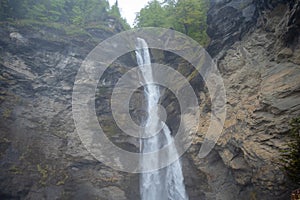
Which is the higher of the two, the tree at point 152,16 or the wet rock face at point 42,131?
the tree at point 152,16

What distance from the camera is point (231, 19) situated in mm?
14727

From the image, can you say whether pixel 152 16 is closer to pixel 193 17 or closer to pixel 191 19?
pixel 193 17

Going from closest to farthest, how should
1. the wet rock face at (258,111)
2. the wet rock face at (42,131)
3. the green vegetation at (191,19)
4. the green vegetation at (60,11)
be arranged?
the wet rock face at (258,111) < the wet rock face at (42,131) < the green vegetation at (60,11) < the green vegetation at (191,19)

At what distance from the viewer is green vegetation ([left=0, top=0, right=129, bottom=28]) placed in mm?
19684

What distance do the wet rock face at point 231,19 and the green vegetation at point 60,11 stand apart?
12.9 meters

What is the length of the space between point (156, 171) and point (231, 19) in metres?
10.8

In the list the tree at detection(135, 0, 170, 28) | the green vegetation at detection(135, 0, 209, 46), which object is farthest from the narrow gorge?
the tree at detection(135, 0, 170, 28)

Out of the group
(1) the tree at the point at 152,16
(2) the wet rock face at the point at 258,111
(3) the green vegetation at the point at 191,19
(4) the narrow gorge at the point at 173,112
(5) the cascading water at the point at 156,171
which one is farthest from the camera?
(1) the tree at the point at 152,16

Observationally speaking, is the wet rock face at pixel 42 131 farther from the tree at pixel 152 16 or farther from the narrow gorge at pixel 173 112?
the tree at pixel 152 16

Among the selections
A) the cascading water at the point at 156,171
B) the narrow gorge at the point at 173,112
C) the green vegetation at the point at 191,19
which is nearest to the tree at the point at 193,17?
the green vegetation at the point at 191,19

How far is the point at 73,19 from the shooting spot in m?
23.1

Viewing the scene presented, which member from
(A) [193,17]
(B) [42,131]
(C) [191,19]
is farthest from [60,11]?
(B) [42,131]

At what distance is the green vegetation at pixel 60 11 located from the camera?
64.6ft

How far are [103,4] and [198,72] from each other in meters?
17.1
